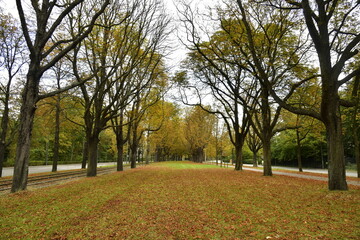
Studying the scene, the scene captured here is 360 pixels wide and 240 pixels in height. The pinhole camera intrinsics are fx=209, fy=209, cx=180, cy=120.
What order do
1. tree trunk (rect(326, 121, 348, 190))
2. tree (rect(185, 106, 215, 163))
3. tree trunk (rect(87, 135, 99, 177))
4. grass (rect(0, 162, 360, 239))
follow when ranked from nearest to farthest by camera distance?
1. grass (rect(0, 162, 360, 239))
2. tree trunk (rect(326, 121, 348, 190))
3. tree trunk (rect(87, 135, 99, 177))
4. tree (rect(185, 106, 215, 163))

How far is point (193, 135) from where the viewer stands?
→ 4525cm

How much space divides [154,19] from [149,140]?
28.0m

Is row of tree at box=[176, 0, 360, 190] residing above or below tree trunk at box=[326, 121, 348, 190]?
above

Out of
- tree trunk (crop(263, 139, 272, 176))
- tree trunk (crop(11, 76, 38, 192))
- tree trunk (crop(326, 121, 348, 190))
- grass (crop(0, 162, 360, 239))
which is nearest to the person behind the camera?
grass (crop(0, 162, 360, 239))

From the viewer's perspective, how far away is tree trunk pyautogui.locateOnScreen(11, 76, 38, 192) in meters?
9.30

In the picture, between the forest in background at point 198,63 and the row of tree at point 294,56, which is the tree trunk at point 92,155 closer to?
the forest in background at point 198,63

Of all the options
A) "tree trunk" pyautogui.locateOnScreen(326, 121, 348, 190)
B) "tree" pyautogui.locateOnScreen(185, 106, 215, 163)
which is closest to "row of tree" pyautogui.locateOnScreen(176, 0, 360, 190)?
"tree trunk" pyautogui.locateOnScreen(326, 121, 348, 190)

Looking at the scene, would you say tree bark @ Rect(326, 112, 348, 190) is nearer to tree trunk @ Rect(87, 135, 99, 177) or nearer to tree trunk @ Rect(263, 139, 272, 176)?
tree trunk @ Rect(263, 139, 272, 176)

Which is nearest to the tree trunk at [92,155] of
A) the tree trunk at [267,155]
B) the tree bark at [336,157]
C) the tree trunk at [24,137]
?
the tree trunk at [24,137]

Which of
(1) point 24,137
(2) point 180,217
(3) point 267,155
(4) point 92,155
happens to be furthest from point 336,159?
(4) point 92,155

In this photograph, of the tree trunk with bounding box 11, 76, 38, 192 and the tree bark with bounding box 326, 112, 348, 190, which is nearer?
the tree bark with bounding box 326, 112, 348, 190

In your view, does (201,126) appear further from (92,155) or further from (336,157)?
(336,157)

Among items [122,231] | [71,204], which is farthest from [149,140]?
[122,231]

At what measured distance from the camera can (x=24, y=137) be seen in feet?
30.8
